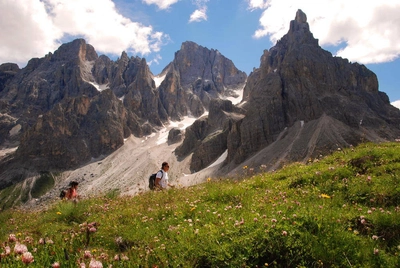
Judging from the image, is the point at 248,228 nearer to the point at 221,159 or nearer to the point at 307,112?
the point at 307,112

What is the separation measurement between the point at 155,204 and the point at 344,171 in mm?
5814

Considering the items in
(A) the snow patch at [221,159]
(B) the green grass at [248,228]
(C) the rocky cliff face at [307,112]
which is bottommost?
(B) the green grass at [248,228]

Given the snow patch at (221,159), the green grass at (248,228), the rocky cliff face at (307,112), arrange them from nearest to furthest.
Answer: the green grass at (248,228)
the rocky cliff face at (307,112)
the snow patch at (221,159)

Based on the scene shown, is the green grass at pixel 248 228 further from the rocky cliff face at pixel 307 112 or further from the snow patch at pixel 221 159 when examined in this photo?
the snow patch at pixel 221 159

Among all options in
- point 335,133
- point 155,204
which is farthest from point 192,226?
point 335,133

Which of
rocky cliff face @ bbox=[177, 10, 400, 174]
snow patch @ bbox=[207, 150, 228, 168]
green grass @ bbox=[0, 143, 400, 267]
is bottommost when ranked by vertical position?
green grass @ bbox=[0, 143, 400, 267]

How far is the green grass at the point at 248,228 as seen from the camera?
4465 mm

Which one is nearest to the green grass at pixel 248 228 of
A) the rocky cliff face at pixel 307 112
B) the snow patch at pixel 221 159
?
the rocky cliff face at pixel 307 112

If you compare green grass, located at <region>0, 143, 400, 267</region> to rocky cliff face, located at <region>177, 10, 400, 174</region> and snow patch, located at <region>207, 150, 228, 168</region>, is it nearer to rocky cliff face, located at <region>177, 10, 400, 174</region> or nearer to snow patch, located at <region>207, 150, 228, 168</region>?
rocky cliff face, located at <region>177, 10, 400, 174</region>

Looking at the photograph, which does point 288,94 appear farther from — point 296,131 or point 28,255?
point 28,255

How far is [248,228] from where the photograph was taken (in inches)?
200

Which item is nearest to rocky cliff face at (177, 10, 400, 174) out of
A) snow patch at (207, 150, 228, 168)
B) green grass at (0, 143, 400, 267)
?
snow patch at (207, 150, 228, 168)

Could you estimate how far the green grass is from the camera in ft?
14.6

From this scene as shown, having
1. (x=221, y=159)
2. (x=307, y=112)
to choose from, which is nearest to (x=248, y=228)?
(x=307, y=112)
